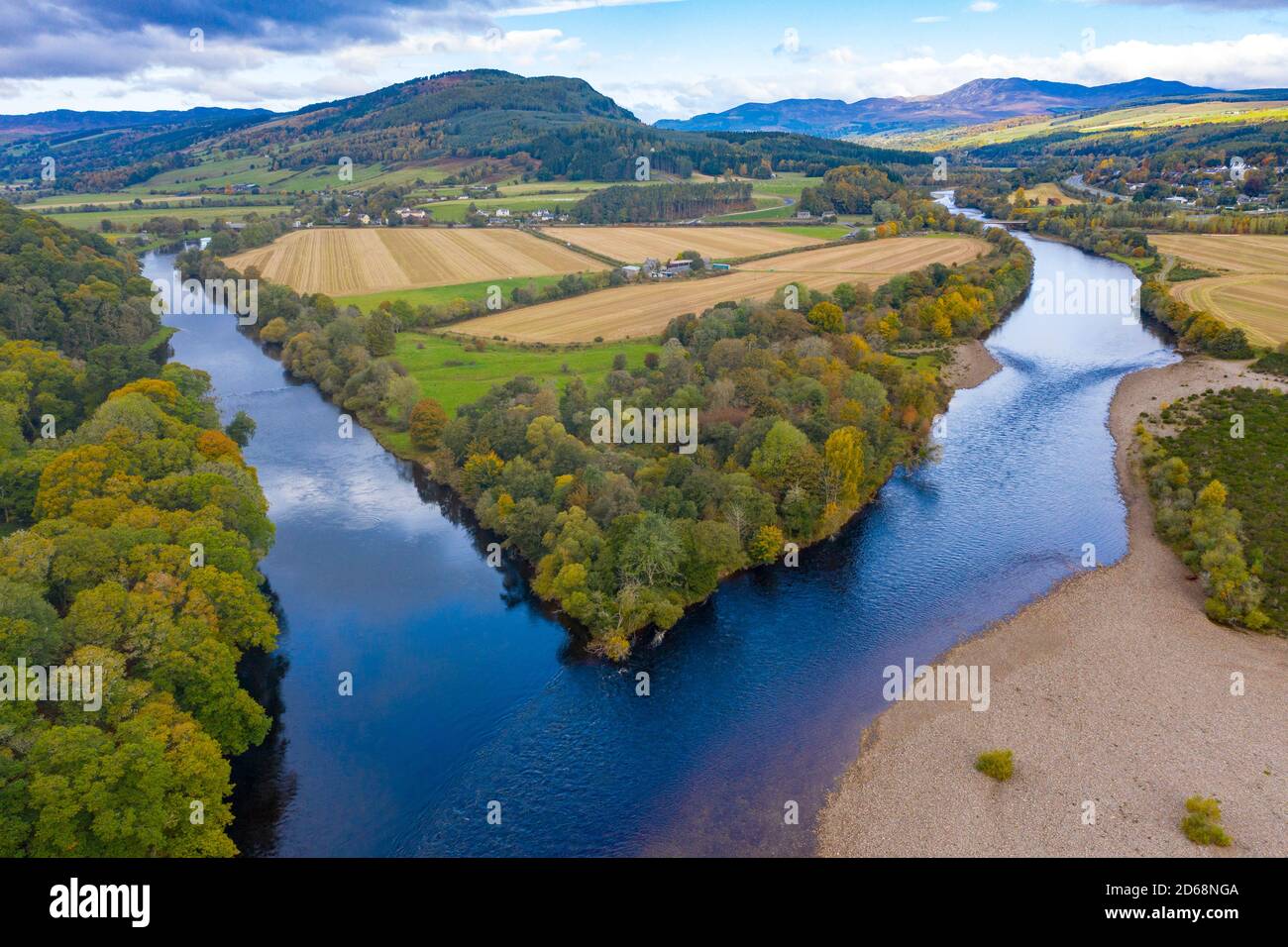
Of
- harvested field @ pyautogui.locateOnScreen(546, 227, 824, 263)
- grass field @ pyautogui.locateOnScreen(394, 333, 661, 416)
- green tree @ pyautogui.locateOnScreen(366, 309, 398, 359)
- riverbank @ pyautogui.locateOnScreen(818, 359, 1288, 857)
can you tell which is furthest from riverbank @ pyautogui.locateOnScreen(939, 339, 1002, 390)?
green tree @ pyautogui.locateOnScreen(366, 309, 398, 359)

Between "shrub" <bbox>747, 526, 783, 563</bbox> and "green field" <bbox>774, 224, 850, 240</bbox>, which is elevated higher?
"green field" <bbox>774, 224, 850, 240</bbox>

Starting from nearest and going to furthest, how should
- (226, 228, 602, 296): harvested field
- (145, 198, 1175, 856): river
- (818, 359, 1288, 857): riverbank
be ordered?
1. (818, 359, 1288, 857): riverbank
2. (145, 198, 1175, 856): river
3. (226, 228, 602, 296): harvested field

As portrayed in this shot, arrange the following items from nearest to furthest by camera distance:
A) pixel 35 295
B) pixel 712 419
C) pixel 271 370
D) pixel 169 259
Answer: pixel 712 419 < pixel 35 295 < pixel 271 370 < pixel 169 259

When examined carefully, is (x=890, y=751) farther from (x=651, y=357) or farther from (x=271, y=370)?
(x=271, y=370)

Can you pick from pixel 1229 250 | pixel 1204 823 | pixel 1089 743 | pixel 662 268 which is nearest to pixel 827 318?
pixel 662 268

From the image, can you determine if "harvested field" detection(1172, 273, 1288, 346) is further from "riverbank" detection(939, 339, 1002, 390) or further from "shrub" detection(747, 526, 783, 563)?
"shrub" detection(747, 526, 783, 563)

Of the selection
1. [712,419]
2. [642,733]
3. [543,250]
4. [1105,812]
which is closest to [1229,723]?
[1105,812]

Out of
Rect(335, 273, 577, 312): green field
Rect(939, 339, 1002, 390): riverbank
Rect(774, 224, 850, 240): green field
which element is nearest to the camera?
Rect(939, 339, 1002, 390): riverbank
